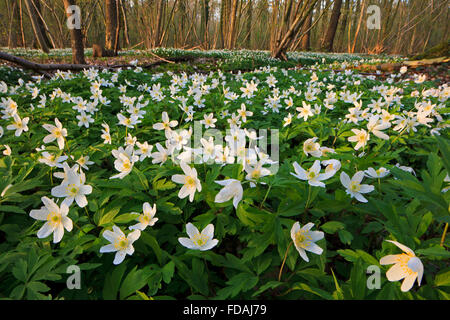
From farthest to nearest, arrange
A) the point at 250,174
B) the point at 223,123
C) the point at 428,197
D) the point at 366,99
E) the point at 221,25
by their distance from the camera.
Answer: the point at 221,25 → the point at 366,99 → the point at 223,123 → the point at 250,174 → the point at 428,197

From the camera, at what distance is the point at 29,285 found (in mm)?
987

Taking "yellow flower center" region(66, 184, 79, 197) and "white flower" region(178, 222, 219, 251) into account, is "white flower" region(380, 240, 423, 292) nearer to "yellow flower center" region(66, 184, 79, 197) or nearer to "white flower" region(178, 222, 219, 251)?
"white flower" region(178, 222, 219, 251)

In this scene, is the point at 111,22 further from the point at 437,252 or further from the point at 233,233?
the point at 437,252

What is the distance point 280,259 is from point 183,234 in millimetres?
532

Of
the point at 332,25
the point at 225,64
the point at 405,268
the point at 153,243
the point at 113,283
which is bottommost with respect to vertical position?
the point at 113,283

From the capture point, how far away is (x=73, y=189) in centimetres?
122

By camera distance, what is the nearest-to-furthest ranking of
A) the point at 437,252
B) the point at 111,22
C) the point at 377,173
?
the point at 437,252 → the point at 377,173 → the point at 111,22

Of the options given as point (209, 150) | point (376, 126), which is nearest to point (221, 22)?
point (376, 126)

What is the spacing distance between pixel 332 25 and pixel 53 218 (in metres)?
24.2

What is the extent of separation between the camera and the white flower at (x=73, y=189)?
1185mm

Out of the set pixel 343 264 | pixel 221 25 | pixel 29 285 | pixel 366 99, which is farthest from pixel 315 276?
pixel 221 25

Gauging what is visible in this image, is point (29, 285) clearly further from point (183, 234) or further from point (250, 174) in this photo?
point (250, 174)

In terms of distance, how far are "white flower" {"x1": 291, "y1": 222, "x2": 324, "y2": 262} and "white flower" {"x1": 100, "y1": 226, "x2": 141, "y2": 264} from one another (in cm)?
68

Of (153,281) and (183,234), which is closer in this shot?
(153,281)
